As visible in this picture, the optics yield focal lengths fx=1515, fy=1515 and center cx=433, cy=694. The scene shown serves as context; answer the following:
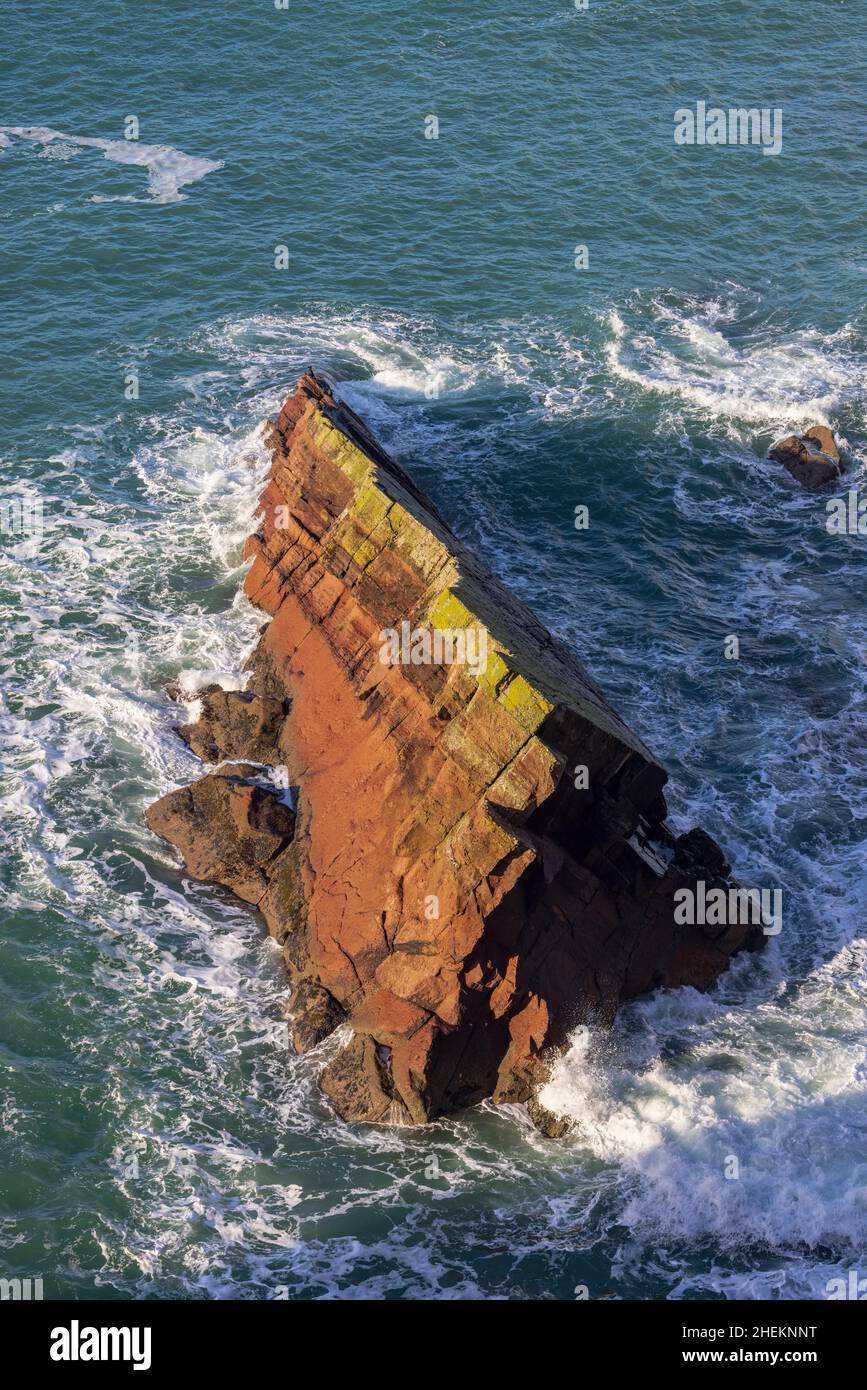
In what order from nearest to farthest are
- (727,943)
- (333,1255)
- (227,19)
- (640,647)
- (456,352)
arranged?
(333,1255), (727,943), (640,647), (456,352), (227,19)

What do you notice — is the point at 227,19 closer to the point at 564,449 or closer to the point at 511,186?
the point at 511,186

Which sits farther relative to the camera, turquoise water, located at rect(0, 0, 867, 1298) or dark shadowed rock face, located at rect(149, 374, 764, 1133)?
dark shadowed rock face, located at rect(149, 374, 764, 1133)

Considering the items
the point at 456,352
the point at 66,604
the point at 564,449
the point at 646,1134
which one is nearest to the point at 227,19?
the point at 456,352

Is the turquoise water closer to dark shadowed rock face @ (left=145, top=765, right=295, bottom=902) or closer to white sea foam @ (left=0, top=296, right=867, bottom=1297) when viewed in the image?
white sea foam @ (left=0, top=296, right=867, bottom=1297)

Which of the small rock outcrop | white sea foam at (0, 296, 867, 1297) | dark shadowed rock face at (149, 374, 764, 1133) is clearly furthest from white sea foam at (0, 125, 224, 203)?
dark shadowed rock face at (149, 374, 764, 1133)

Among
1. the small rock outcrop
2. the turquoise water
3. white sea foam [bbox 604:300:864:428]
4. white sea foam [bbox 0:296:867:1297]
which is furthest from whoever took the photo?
white sea foam [bbox 604:300:864:428]

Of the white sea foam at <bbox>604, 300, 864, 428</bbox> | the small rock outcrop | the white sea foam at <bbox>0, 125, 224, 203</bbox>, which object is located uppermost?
the white sea foam at <bbox>0, 125, 224, 203</bbox>
